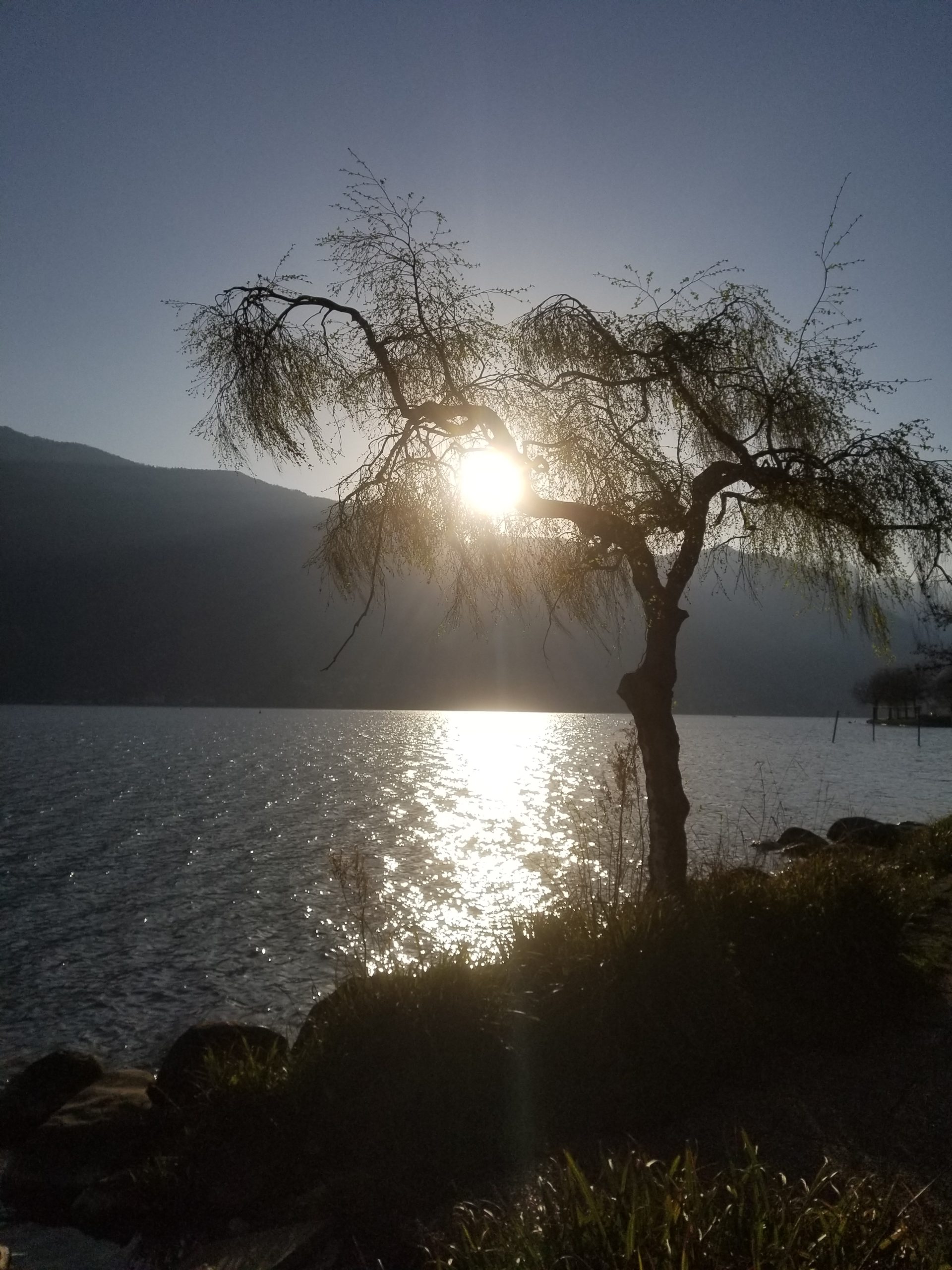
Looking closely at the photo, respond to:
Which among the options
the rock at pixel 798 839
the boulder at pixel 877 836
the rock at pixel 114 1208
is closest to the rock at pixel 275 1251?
the rock at pixel 114 1208

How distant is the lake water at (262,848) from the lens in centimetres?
1378

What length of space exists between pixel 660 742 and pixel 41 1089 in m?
6.64

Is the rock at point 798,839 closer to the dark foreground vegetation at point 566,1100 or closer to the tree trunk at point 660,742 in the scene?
the tree trunk at point 660,742

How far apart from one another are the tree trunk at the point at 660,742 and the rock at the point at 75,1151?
472 centimetres

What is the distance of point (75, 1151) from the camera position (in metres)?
7.51

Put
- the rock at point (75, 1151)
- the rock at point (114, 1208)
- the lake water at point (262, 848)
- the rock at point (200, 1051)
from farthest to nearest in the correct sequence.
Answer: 1. the lake water at point (262, 848)
2. the rock at point (200, 1051)
3. the rock at point (75, 1151)
4. the rock at point (114, 1208)

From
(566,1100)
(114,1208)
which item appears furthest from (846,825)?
(114,1208)

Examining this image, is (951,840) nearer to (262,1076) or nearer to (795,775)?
(262,1076)

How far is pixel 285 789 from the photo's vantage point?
48.5 metres

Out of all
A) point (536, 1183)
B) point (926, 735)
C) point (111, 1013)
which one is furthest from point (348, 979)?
point (926, 735)

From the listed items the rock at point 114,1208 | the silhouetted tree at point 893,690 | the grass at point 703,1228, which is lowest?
the rock at point 114,1208

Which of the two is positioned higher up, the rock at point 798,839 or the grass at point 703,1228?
the grass at point 703,1228

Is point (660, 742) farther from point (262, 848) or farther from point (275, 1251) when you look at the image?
point (262, 848)

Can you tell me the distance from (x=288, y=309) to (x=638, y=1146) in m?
7.45
